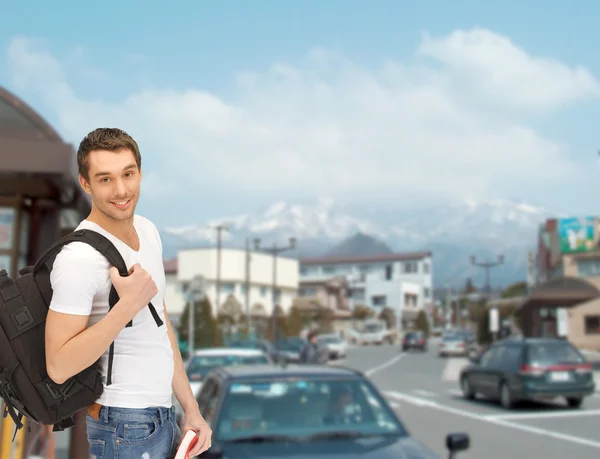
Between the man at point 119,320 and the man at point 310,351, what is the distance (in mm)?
15436

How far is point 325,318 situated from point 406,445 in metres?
79.4

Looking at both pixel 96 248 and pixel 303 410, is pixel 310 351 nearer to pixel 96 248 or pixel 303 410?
pixel 303 410

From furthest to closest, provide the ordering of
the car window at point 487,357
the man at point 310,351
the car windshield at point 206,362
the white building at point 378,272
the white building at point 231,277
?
the white building at point 378,272
the white building at point 231,277
the car window at point 487,357
the man at point 310,351
the car windshield at point 206,362

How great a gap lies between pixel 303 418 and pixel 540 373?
43.1 ft

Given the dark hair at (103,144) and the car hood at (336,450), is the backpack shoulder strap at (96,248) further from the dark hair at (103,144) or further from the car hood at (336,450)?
the car hood at (336,450)

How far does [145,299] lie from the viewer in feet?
5.82

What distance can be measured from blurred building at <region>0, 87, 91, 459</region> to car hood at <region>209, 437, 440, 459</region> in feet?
5.00

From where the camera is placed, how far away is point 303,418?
21.2 ft

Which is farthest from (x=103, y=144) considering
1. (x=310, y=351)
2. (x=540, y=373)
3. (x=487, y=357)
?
(x=487, y=357)

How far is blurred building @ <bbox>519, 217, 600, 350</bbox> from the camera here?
42.1m

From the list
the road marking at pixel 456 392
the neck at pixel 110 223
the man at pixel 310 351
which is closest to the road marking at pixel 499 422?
the road marking at pixel 456 392

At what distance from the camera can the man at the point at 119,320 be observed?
5.58 ft

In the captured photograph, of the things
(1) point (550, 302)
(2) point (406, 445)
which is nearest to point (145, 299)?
(2) point (406, 445)

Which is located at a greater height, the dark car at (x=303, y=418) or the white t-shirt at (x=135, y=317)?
the white t-shirt at (x=135, y=317)
